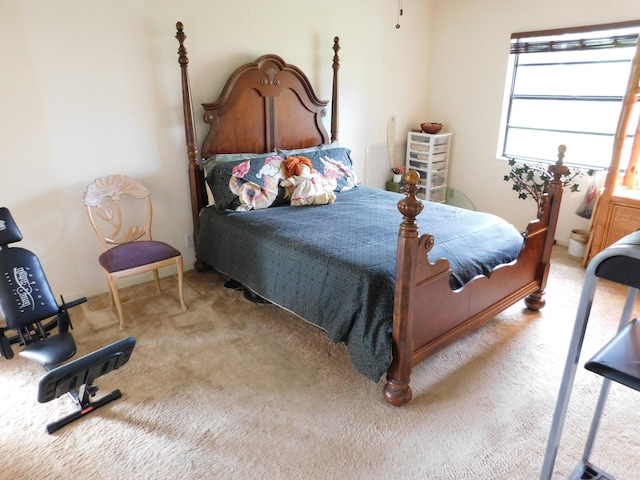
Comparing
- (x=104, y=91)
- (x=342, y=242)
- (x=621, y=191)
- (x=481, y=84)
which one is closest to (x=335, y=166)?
(x=342, y=242)

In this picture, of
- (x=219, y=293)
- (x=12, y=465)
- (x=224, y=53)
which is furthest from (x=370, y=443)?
(x=224, y=53)

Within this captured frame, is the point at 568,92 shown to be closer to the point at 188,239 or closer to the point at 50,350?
the point at 188,239

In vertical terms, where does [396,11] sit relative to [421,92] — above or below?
above

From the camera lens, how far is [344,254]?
2.19m

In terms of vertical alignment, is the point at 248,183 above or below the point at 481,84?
below

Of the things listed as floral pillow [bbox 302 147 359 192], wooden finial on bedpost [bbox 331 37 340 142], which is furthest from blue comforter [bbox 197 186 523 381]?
wooden finial on bedpost [bbox 331 37 340 142]

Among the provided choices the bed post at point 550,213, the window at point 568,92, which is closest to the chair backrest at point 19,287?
the bed post at point 550,213

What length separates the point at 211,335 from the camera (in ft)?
8.42

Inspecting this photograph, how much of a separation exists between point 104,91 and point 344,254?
197 centimetres

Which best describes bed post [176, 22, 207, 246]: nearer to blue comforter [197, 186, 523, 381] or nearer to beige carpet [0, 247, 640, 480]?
blue comforter [197, 186, 523, 381]

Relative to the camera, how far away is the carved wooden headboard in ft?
10.4

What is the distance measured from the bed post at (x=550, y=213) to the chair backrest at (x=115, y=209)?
2.65 m

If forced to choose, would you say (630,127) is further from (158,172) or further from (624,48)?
(158,172)

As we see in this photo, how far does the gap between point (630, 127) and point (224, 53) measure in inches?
128
